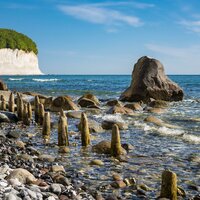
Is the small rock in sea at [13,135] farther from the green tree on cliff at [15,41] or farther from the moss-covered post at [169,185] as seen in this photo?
the green tree on cliff at [15,41]

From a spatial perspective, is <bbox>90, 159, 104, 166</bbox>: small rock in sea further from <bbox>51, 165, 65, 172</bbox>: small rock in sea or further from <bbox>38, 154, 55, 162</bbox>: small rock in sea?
<bbox>38, 154, 55, 162</bbox>: small rock in sea

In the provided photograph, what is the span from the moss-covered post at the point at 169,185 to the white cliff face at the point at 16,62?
422 ft

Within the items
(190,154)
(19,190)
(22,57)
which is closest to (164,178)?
(19,190)

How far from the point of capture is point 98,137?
16.6 metres

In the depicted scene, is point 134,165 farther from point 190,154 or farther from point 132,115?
point 132,115

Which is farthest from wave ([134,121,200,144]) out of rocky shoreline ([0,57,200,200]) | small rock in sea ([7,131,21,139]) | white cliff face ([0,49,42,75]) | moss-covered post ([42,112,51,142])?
white cliff face ([0,49,42,75])

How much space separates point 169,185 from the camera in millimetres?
8406

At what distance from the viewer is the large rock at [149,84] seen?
3309 cm

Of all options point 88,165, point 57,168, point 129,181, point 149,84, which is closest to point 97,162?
point 88,165

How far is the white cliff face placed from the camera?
443ft

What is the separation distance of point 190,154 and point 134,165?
2.55m

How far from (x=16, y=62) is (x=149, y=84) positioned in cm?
11317

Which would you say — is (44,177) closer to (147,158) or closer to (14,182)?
(14,182)

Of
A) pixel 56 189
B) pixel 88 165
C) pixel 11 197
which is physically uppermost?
pixel 11 197
